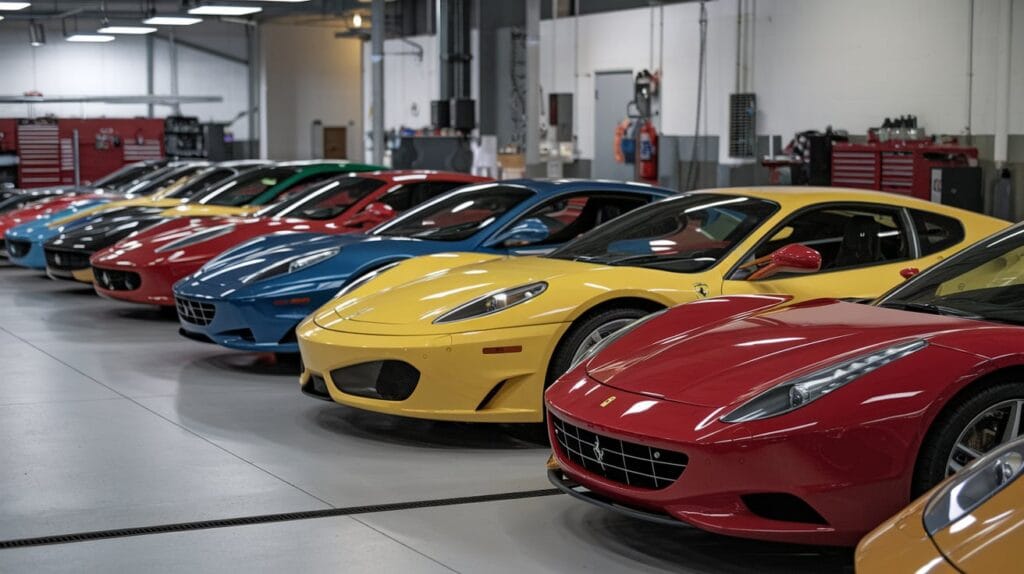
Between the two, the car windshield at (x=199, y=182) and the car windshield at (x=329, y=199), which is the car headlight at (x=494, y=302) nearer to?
the car windshield at (x=329, y=199)

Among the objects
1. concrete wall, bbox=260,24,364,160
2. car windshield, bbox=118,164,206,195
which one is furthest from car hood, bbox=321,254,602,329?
concrete wall, bbox=260,24,364,160

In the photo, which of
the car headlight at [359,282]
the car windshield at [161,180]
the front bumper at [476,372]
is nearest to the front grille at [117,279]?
the car headlight at [359,282]

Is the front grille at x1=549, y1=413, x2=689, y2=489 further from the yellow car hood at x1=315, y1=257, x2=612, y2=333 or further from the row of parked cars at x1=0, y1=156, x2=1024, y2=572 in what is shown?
the yellow car hood at x1=315, y1=257, x2=612, y2=333

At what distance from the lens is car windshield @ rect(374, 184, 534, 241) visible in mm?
7980

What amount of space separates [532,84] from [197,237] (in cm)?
1091

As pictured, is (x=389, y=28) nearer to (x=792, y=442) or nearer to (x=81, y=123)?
(x=81, y=123)

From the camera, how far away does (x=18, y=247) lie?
537 inches

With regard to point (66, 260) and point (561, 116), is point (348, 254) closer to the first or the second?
point (66, 260)

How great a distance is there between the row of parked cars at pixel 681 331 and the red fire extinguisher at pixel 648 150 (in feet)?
28.3

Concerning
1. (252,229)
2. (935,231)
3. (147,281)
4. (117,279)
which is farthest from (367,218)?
(935,231)

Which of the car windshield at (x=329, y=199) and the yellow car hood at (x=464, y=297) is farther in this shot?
the car windshield at (x=329, y=199)

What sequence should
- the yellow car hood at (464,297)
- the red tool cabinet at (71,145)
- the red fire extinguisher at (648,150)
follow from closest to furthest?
the yellow car hood at (464,297) < the red fire extinguisher at (648,150) < the red tool cabinet at (71,145)

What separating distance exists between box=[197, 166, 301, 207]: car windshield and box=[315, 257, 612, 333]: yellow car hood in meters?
6.23

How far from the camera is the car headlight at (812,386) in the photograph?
3.91 meters
